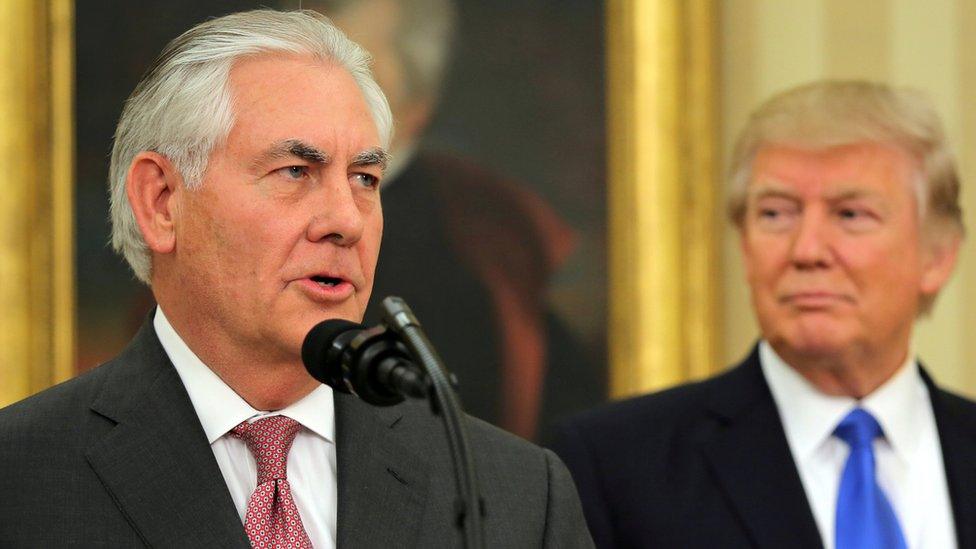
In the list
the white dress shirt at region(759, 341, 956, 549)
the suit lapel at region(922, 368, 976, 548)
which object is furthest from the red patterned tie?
the suit lapel at region(922, 368, 976, 548)

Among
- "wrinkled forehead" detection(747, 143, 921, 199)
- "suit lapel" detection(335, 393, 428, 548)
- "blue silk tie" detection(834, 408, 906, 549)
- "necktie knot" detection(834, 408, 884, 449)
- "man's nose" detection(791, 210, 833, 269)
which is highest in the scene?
"wrinkled forehead" detection(747, 143, 921, 199)

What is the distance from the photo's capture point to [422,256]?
4.37 m

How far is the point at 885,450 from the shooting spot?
372cm

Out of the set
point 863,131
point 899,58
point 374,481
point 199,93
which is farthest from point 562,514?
point 899,58

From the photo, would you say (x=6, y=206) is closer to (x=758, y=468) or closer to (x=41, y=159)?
(x=41, y=159)

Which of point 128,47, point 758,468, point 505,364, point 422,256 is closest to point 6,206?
point 128,47

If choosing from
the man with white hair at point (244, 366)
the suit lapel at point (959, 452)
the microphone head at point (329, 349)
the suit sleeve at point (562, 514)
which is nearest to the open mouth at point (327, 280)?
the man with white hair at point (244, 366)

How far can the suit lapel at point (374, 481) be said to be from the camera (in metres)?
2.65

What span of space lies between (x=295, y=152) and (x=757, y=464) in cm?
156

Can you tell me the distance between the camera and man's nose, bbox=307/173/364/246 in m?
2.61

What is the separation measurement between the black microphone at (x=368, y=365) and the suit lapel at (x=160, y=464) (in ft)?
1.58

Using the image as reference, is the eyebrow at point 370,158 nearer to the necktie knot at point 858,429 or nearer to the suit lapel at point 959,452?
the necktie knot at point 858,429

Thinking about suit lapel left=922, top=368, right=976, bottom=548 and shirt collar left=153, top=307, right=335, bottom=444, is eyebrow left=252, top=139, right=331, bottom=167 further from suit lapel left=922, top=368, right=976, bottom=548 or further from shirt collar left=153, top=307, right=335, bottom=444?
suit lapel left=922, top=368, right=976, bottom=548

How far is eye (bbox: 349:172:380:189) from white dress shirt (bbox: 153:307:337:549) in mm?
393
